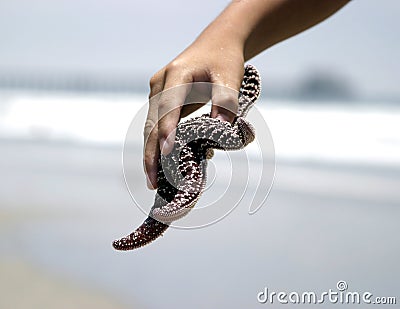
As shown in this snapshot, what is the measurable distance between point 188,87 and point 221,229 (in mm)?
3607

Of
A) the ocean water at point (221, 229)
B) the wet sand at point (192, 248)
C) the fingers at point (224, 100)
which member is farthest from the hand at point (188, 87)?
the wet sand at point (192, 248)

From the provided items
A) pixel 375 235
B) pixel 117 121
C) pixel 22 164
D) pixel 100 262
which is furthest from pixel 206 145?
pixel 117 121

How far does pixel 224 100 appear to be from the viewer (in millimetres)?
1985

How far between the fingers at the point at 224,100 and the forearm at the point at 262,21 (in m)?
0.16

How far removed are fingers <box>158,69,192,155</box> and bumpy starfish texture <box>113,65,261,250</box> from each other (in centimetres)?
8

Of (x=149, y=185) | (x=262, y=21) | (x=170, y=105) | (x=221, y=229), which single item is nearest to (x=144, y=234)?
(x=149, y=185)

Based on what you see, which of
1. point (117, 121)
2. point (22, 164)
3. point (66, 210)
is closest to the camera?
point (66, 210)

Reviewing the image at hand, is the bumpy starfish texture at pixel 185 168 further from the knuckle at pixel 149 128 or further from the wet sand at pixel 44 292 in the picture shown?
the wet sand at pixel 44 292

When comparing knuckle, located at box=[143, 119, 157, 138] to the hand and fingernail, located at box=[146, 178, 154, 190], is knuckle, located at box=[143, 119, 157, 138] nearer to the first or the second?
the hand

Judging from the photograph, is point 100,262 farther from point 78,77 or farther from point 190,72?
point 78,77

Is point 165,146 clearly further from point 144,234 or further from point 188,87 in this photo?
point 144,234

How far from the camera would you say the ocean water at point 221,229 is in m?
4.42

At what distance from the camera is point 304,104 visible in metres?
14.2

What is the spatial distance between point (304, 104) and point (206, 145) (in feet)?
40.3
